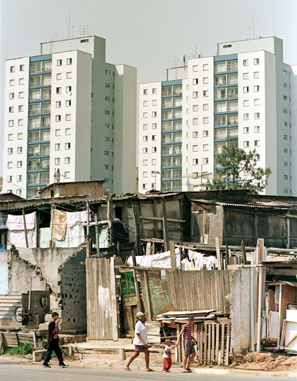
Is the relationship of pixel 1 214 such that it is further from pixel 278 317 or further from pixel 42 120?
pixel 42 120

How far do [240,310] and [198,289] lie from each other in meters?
1.88

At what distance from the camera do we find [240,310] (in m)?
14.8

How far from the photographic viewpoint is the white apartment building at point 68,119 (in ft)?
241

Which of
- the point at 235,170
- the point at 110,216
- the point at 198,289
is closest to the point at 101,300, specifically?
the point at 198,289

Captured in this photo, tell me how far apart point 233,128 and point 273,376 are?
6247cm

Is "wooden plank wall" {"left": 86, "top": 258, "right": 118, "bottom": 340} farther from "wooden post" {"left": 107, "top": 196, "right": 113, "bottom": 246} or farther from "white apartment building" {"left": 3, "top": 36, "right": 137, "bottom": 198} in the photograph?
"white apartment building" {"left": 3, "top": 36, "right": 137, "bottom": 198}

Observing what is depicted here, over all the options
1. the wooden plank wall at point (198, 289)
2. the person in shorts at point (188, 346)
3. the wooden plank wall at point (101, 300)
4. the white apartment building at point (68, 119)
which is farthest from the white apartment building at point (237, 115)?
the person in shorts at point (188, 346)

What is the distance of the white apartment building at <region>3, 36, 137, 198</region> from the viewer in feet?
241

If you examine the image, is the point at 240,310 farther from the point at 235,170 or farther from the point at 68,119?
the point at 68,119

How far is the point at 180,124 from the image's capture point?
82375 millimetres

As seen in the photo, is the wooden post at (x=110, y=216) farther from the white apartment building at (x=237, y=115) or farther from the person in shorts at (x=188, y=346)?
the white apartment building at (x=237, y=115)

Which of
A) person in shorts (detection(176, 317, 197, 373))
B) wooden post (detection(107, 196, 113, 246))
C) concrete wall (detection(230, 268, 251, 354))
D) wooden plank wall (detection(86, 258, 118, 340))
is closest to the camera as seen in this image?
person in shorts (detection(176, 317, 197, 373))

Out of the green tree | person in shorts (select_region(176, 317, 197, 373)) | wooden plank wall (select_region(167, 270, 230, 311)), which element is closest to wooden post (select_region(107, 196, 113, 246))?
wooden plank wall (select_region(167, 270, 230, 311))

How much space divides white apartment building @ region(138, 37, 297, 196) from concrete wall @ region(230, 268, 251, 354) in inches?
2107
